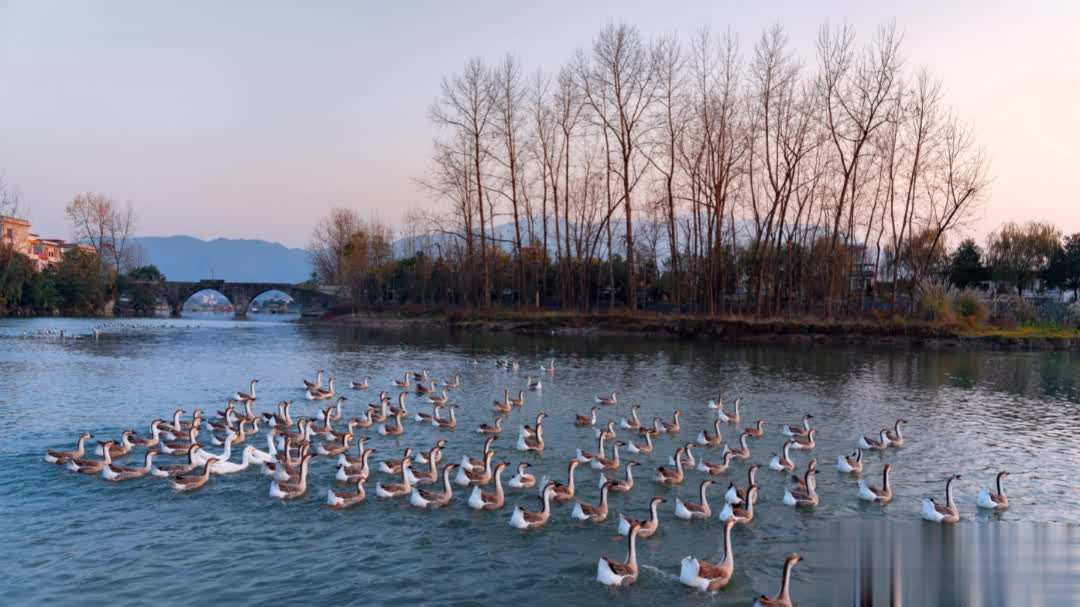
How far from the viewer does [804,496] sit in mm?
13203

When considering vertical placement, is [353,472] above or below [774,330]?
below

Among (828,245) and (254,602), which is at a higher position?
(828,245)

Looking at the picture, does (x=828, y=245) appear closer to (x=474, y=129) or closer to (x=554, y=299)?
(x=554, y=299)

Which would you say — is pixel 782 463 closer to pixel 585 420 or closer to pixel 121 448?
pixel 585 420

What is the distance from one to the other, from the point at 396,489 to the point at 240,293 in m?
113

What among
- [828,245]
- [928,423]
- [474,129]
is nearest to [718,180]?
[828,245]

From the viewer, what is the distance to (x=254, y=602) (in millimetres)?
8992

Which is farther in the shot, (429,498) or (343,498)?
(429,498)

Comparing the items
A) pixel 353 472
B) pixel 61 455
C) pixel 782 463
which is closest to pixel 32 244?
pixel 61 455

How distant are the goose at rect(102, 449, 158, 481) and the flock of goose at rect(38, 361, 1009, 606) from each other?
0.02 meters

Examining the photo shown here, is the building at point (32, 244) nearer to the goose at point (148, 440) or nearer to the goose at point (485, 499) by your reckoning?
the goose at point (148, 440)

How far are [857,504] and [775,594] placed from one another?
4.97m

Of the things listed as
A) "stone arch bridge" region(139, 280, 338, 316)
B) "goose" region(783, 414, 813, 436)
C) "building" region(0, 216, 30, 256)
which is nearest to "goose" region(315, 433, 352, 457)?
"goose" region(783, 414, 813, 436)

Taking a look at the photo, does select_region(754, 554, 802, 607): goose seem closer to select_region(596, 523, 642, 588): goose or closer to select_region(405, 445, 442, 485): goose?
select_region(596, 523, 642, 588): goose
